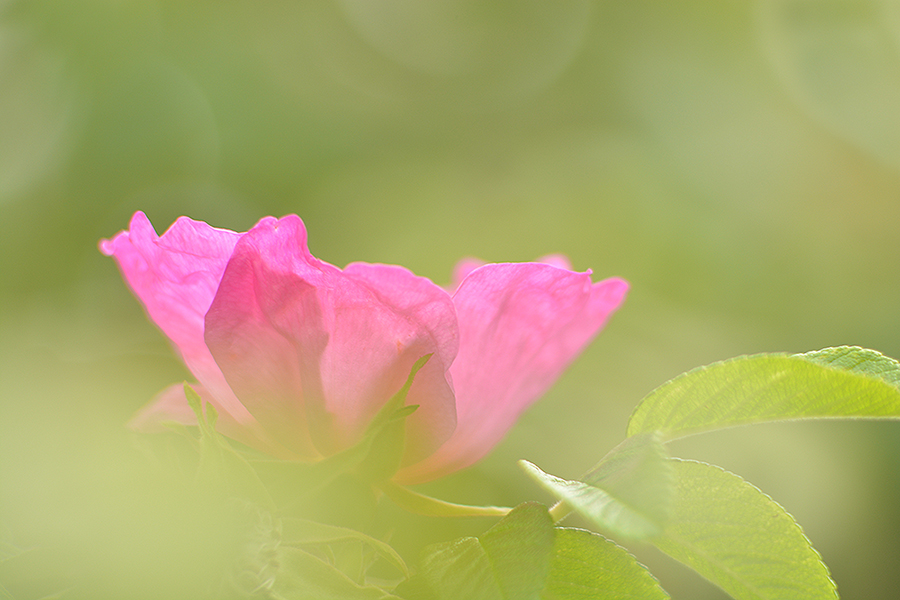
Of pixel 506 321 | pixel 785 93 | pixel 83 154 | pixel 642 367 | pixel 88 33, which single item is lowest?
pixel 506 321

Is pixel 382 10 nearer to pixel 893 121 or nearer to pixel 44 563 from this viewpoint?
pixel 893 121

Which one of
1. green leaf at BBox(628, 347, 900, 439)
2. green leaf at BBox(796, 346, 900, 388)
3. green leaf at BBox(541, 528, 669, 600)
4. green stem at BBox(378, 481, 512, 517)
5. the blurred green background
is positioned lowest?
green leaf at BBox(541, 528, 669, 600)

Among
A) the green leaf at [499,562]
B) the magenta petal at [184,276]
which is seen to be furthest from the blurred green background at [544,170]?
the green leaf at [499,562]

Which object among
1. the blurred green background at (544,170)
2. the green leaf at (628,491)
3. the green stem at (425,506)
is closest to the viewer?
the green leaf at (628,491)

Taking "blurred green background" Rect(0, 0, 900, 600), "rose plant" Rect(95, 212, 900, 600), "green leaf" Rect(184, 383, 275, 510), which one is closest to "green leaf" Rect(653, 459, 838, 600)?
"rose plant" Rect(95, 212, 900, 600)

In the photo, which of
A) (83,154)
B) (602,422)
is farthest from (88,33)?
(602,422)

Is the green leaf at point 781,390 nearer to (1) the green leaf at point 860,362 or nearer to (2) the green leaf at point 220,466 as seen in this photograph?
(1) the green leaf at point 860,362

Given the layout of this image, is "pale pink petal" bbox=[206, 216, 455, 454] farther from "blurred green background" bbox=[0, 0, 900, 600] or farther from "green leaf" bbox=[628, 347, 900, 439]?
"blurred green background" bbox=[0, 0, 900, 600]
